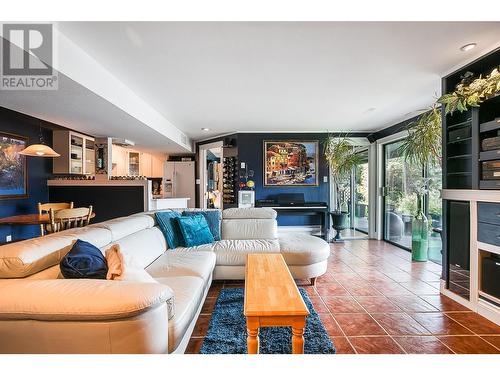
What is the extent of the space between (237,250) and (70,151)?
3991 mm

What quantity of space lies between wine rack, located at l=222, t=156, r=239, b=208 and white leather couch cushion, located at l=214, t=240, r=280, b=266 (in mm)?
3190

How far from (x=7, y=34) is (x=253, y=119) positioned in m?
3.65

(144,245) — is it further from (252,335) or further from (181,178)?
(181,178)

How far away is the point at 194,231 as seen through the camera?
3258 mm

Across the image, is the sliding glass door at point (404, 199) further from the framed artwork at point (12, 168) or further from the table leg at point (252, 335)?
the framed artwork at point (12, 168)

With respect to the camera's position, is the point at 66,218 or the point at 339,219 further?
the point at 339,219

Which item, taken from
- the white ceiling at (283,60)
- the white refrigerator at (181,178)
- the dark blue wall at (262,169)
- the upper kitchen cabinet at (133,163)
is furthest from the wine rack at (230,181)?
the upper kitchen cabinet at (133,163)

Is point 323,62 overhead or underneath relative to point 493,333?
overhead

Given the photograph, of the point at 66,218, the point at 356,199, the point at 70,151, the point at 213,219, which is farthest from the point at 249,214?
the point at 356,199

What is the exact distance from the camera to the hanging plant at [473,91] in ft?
7.38

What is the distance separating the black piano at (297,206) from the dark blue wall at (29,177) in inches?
160
